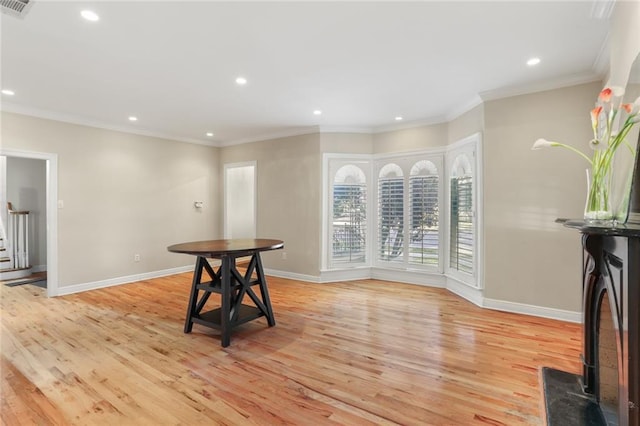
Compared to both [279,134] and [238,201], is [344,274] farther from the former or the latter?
[238,201]

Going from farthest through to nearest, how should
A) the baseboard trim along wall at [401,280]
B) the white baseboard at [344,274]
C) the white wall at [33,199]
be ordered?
1. the white wall at [33,199]
2. the white baseboard at [344,274]
3. the baseboard trim along wall at [401,280]

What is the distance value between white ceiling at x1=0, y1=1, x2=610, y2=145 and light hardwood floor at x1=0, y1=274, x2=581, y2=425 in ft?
8.60

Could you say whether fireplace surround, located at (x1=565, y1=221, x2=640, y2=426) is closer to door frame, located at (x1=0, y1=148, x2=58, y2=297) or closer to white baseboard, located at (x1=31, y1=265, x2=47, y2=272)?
door frame, located at (x1=0, y1=148, x2=58, y2=297)

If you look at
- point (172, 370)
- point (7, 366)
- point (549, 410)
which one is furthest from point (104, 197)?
point (549, 410)

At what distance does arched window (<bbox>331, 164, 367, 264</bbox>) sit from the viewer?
5159 mm

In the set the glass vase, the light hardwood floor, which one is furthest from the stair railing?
the glass vase

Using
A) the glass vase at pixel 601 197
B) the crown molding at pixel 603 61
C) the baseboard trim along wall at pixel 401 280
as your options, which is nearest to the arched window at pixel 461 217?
the baseboard trim along wall at pixel 401 280

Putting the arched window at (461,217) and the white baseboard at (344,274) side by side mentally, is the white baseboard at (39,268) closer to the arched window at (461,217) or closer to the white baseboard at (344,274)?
the white baseboard at (344,274)

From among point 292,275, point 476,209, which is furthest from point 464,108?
point 292,275

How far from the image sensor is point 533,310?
3.42 metres

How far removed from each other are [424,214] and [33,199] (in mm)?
7661

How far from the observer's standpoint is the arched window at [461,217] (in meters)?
4.00

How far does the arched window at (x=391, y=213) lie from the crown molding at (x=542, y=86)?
171 cm

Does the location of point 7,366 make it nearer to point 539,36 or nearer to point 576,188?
point 539,36
